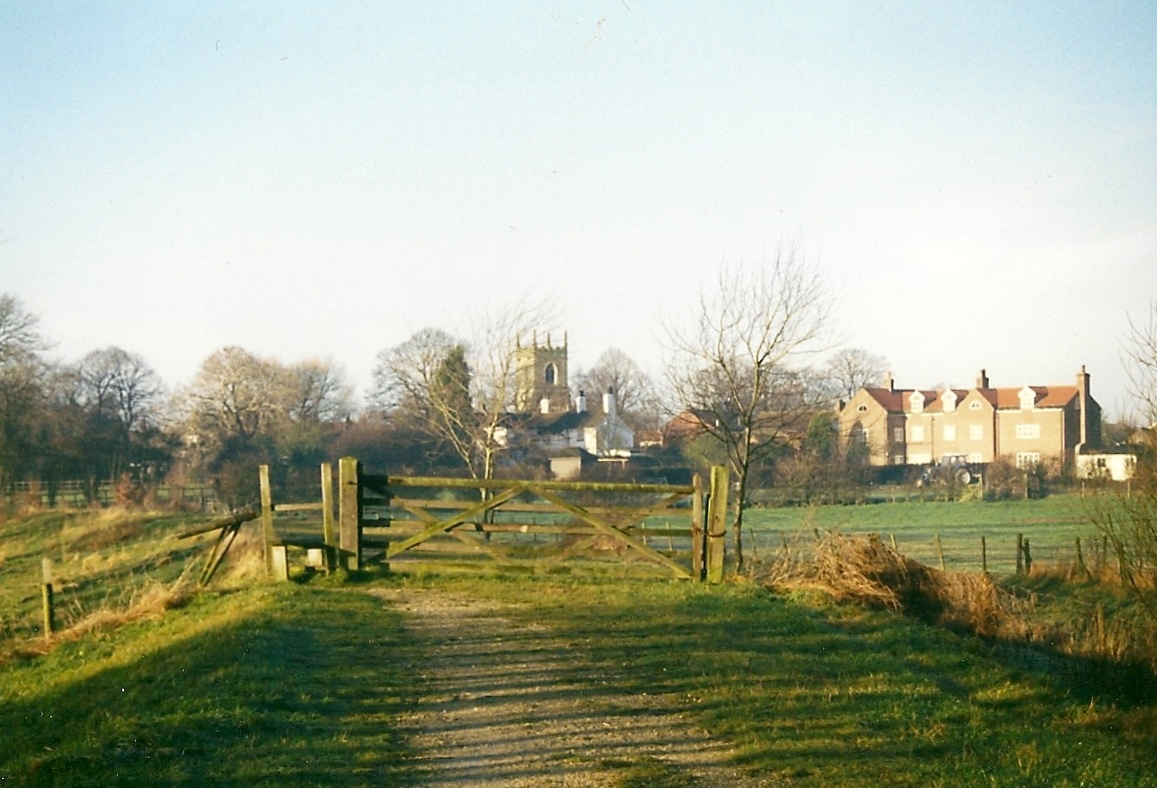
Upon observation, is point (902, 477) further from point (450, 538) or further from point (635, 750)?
point (635, 750)

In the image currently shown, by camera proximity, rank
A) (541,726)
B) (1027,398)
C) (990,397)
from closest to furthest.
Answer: (541,726) → (1027,398) → (990,397)

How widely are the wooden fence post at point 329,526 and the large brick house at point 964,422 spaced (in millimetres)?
40910

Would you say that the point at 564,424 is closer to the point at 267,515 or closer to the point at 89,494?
the point at 89,494

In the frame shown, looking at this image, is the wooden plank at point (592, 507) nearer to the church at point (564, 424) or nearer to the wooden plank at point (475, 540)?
the wooden plank at point (475, 540)

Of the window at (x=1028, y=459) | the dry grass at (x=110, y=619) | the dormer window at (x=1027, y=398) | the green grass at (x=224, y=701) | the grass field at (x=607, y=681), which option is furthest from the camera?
the dormer window at (x=1027, y=398)

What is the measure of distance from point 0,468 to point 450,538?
26267mm

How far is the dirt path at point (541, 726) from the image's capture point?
21.8 feet

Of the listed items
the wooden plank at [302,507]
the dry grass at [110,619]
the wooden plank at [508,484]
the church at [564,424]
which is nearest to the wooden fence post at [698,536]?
the wooden plank at [508,484]

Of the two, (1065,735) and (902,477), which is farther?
(902,477)

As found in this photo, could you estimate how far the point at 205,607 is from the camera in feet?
44.6

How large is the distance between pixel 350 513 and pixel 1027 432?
171ft

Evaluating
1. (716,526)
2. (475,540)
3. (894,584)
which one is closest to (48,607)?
(475,540)

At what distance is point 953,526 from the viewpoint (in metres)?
36.8

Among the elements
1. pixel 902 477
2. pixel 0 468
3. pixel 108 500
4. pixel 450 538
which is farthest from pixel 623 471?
pixel 450 538
